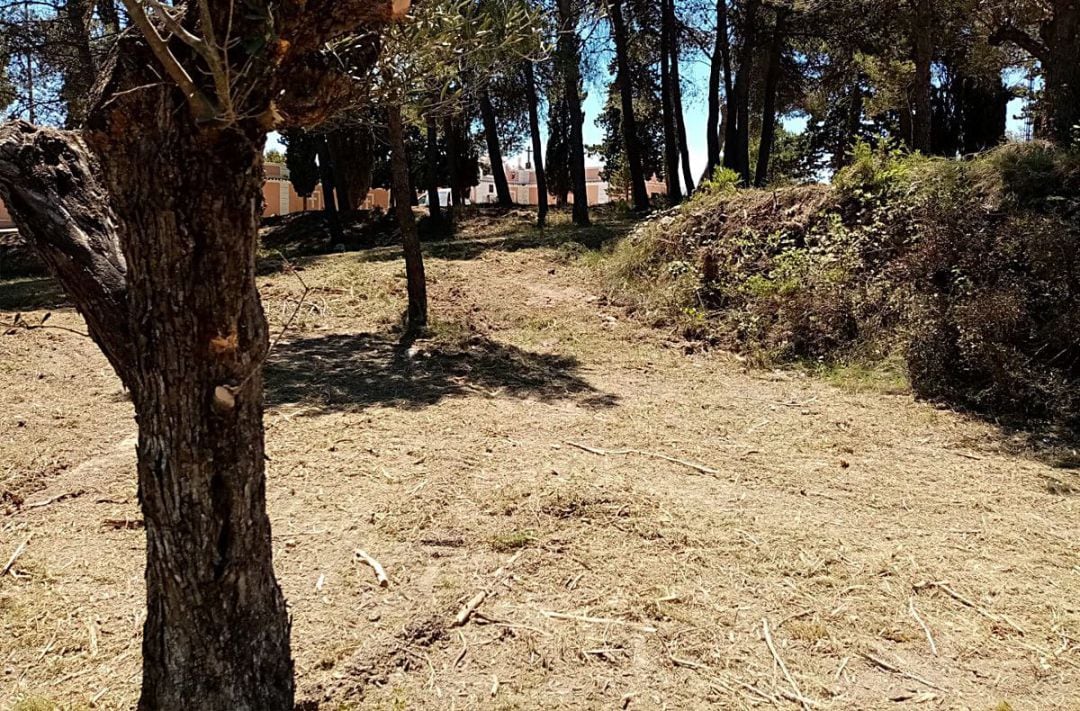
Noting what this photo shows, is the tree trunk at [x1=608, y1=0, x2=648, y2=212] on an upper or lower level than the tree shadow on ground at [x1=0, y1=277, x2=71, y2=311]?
upper

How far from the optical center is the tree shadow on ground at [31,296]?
380 inches

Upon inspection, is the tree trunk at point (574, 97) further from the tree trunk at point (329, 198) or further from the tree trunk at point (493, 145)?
the tree trunk at point (329, 198)

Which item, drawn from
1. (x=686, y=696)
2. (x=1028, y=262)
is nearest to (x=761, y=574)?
(x=686, y=696)

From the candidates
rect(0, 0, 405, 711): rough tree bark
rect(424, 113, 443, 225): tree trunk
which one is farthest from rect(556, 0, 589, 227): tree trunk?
rect(0, 0, 405, 711): rough tree bark

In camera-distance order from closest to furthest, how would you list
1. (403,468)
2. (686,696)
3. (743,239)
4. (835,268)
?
1. (686,696)
2. (403,468)
3. (835,268)
4. (743,239)

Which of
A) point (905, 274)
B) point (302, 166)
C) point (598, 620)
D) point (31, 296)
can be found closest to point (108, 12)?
point (31, 296)

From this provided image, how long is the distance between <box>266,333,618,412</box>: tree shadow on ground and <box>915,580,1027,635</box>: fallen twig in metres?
3.04

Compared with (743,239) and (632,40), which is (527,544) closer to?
(743,239)

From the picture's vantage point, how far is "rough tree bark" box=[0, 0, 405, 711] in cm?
170

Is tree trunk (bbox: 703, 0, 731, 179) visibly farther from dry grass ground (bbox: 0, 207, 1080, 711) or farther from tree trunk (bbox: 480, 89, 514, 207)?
dry grass ground (bbox: 0, 207, 1080, 711)

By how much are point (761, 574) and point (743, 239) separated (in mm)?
6306

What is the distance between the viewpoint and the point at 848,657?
2.60 m

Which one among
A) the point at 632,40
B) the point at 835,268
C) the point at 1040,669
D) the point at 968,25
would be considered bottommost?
the point at 1040,669

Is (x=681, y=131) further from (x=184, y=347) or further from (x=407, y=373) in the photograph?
(x=184, y=347)
